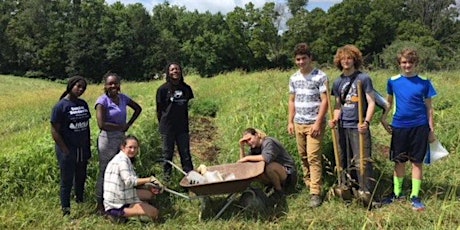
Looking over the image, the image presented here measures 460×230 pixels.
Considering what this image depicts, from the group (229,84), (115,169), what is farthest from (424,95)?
(229,84)

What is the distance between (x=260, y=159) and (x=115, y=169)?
4.79 feet

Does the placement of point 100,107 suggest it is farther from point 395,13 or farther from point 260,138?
point 395,13

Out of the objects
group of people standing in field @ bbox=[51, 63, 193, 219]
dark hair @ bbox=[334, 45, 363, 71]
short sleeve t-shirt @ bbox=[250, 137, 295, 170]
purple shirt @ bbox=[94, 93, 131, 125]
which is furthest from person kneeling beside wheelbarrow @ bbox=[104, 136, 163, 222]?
dark hair @ bbox=[334, 45, 363, 71]

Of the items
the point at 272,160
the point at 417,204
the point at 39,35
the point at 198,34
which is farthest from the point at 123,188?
the point at 198,34

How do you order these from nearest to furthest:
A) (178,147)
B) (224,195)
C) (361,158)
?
1. (361,158)
2. (224,195)
3. (178,147)

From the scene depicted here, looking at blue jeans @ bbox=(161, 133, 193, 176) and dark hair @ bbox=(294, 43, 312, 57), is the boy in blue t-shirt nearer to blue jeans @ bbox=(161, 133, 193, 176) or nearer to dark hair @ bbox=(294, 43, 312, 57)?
dark hair @ bbox=(294, 43, 312, 57)

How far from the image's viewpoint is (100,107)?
466cm

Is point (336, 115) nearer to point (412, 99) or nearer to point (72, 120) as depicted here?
point (412, 99)

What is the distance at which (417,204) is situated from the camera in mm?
4359

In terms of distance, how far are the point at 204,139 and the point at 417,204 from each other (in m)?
3.90

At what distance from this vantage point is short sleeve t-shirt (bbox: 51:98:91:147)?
441 centimetres

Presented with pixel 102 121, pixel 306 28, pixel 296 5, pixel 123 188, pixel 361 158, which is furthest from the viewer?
pixel 296 5

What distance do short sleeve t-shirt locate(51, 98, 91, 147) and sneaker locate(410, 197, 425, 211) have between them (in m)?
3.35

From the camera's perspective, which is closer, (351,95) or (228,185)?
(228,185)
